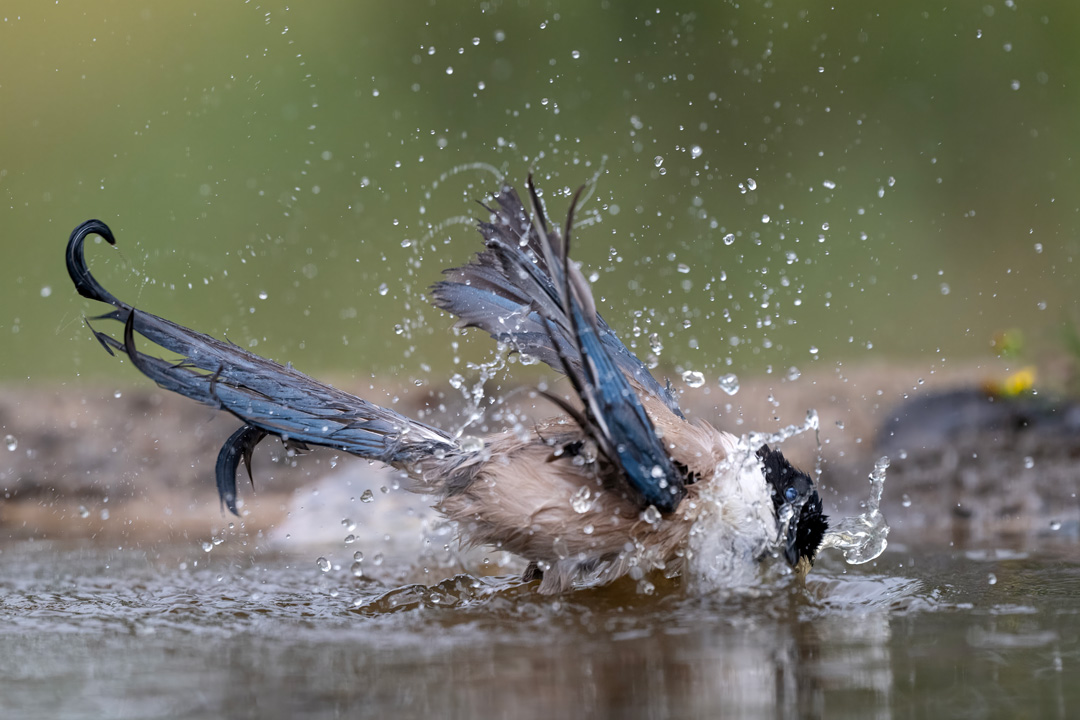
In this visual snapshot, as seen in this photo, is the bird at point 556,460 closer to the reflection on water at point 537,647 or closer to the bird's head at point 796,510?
the bird's head at point 796,510

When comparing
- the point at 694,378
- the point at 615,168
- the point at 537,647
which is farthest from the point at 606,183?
the point at 537,647

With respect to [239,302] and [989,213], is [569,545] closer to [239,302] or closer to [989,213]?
[239,302]

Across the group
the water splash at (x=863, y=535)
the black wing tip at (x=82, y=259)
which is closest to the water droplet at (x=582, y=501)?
the water splash at (x=863, y=535)

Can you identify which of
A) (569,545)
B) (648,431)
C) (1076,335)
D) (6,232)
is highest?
(6,232)

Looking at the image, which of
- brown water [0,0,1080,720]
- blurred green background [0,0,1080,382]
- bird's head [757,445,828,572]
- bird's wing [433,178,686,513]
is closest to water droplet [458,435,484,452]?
bird's wing [433,178,686,513]

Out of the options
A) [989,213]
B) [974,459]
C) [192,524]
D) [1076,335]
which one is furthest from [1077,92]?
[192,524]

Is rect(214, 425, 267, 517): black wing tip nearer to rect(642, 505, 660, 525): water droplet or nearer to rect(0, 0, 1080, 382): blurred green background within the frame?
rect(642, 505, 660, 525): water droplet
